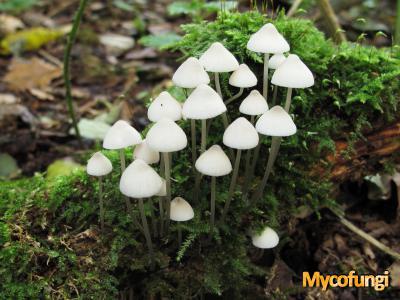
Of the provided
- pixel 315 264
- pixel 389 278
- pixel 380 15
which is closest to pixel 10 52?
pixel 315 264

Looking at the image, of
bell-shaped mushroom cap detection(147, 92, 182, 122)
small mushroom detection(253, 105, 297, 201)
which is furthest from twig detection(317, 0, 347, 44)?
bell-shaped mushroom cap detection(147, 92, 182, 122)

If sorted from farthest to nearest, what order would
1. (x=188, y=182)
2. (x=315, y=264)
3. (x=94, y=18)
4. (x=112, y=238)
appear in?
1. (x=94, y=18)
2. (x=315, y=264)
3. (x=188, y=182)
4. (x=112, y=238)

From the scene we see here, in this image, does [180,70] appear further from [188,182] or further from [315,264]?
[315,264]

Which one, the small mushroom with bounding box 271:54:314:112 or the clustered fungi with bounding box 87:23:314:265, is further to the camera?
the small mushroom with bounding box 271:54:314:112

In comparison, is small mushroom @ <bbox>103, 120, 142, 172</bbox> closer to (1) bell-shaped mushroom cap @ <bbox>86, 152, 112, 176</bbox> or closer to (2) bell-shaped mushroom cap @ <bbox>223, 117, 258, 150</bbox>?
(1) bell-shaped mushroom cap @ <bbox>86, 152, 112, 176</bbox>

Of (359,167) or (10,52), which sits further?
(10,52)

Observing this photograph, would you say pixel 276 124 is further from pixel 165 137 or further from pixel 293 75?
pixel 165 137
